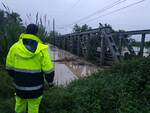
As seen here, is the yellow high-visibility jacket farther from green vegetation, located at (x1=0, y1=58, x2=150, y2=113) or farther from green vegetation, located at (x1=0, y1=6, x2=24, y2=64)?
green vegetation, located at (x1=0, y1=6, x2=24, y2=64)

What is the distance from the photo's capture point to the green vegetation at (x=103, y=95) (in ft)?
16.1

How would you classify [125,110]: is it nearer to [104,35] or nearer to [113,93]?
[113,93]

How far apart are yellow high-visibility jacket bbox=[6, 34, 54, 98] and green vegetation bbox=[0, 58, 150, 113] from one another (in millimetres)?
1303

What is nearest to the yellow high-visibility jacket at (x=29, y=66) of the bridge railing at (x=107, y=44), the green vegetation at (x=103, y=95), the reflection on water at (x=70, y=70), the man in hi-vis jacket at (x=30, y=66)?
the man in hi-vis jacket at (x=30, y=66)

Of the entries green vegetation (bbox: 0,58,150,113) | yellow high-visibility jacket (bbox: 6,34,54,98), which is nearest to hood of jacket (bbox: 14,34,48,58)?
yellow high-visibility jacket (bbox: 6,34,54,98)

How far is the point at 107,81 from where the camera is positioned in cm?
586

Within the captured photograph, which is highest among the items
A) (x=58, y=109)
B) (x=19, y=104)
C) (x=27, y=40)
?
(x=27, y=40)

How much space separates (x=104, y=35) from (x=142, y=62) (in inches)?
209

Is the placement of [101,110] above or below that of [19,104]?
below

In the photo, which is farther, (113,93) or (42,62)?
(113,93)

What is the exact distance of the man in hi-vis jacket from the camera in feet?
11.8

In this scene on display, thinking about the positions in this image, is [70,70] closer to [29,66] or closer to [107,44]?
[107,44]

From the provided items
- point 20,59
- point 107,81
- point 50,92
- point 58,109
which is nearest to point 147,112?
point 107,81

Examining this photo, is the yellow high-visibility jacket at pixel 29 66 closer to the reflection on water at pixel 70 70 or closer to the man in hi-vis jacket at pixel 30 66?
the man in hi-vis jacket at pixel 30 66
